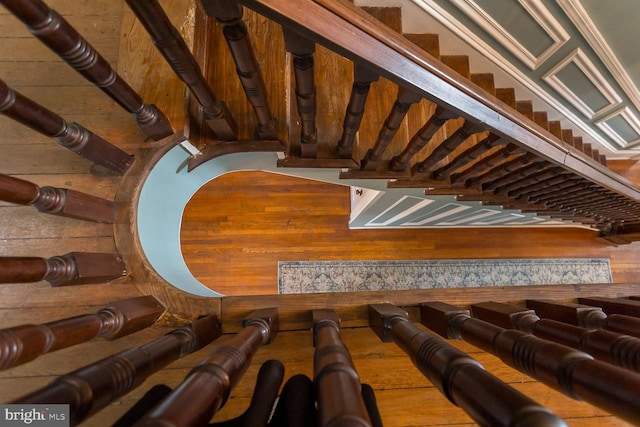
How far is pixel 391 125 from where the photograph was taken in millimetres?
1006

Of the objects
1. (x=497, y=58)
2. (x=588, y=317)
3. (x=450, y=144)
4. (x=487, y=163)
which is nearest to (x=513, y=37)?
(x=497, y=58)

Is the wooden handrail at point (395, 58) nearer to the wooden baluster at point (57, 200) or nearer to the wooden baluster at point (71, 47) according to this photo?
the wooden baluster at point (71, 47)

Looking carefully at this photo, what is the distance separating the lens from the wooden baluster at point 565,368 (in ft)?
1.35

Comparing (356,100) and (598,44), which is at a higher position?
(598,44)

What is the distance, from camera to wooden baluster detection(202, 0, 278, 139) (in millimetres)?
561

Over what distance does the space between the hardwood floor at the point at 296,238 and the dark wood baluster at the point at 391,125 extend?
178 centimetres

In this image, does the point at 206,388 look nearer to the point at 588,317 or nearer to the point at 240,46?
the point at 240,46

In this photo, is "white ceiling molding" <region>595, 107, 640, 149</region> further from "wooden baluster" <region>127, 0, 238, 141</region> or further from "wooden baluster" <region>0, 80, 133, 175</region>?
"wooden baluster" <region>0, 80, 133, 175</region>

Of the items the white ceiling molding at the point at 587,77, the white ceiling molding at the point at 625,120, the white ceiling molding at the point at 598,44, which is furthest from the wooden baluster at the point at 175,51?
the white ceiling molding at the point at 625,120

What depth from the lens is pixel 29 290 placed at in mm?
957

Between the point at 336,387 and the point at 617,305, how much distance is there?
0.92 m

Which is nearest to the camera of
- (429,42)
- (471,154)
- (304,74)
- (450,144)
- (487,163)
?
(304,74)

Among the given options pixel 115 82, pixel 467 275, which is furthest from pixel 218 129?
pixel 467 275

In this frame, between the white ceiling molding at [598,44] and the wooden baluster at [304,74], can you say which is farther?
the white ceiling molding at [598,44]
